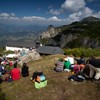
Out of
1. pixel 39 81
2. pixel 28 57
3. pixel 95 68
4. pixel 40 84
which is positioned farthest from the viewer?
pixel 28 57

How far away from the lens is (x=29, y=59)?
3400 cm

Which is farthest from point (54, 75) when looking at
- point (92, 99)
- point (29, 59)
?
point (29, 59)

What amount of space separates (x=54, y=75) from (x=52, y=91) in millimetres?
4517

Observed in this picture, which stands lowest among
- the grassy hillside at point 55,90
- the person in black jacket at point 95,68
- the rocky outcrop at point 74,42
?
the rocky outcrop at point 74,42

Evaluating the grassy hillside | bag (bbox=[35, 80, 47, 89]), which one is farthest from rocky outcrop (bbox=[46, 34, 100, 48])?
bag (bbox=[35, 80, 47, 89])

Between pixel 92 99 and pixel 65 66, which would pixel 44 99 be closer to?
pixel 92 99

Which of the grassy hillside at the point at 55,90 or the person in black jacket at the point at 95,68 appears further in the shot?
the person in black jacket at the point at 95,68

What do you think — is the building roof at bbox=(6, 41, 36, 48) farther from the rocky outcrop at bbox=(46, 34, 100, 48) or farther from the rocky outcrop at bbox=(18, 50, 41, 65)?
the rocky outcrop at bbox=(18, 50, 41, 65)

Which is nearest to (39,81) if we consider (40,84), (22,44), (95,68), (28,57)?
(40,84)

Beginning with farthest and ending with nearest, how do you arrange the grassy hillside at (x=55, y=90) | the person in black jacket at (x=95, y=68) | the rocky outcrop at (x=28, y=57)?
the rocky outcrop at (x=28, y=57), the person in black jacket at (x=95, y=68), the grassy hillside at (x=55, y=90)

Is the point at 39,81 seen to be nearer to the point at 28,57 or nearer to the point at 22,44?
the point at 28,57

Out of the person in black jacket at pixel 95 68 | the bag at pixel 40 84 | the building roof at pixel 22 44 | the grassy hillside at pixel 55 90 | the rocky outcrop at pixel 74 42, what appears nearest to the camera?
the grassy hillside at pixel 55 90

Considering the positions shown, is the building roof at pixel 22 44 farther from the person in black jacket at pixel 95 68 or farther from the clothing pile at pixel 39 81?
the person in black jacket at pixel 95 68

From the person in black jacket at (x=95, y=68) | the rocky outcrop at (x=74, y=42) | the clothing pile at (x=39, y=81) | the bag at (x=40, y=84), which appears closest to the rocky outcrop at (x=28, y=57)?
the clothing pile at (x=39, y=81)
